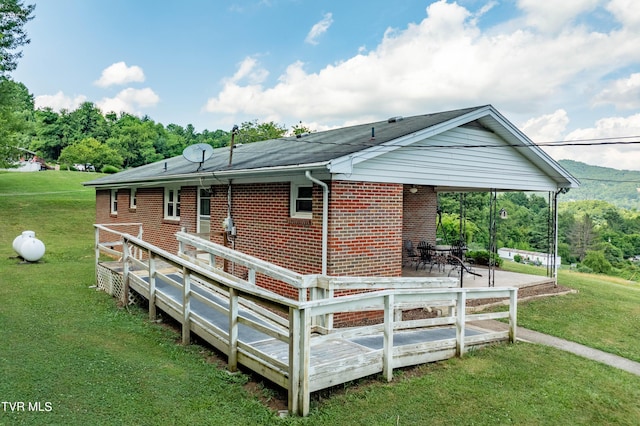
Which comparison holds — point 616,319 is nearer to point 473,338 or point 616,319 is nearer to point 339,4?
point 473,338

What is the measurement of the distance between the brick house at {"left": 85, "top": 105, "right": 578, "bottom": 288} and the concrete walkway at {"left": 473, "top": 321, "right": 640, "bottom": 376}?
97.7 inches

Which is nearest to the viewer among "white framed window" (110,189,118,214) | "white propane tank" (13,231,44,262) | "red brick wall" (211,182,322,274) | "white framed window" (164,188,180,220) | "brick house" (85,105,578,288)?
"brick house" (85,105,578,288)

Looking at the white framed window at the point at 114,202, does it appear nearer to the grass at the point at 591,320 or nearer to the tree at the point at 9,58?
the tree at the point at 9,58

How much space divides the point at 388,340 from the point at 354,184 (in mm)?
3485

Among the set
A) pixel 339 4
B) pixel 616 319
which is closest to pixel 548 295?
pixel 616 319

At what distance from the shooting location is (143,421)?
3.87 metres

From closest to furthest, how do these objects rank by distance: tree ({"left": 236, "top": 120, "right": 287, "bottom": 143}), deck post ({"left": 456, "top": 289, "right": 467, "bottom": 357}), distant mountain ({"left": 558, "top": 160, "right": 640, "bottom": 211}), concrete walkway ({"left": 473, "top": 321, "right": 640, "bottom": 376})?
deck post ({"left": 456, "top": 289, "right": 467, "bottom": 357})
concrete walkway ({"left": 473, "top": 321, "right": 640, "bottom": 376})
tree ({"left": 236, "top": 120, "right": 287, "bottom": 143})
distant mountain ({"left": 558, "top": 160, "right": 640, "bottom": 211})

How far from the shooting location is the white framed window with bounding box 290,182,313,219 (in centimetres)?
830

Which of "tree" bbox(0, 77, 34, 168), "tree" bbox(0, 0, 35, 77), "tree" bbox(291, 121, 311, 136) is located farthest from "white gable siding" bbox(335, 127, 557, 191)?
"tree" bbox(291, 121, 311, 136)

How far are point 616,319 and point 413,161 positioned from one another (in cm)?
553

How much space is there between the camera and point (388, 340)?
497 centimetres

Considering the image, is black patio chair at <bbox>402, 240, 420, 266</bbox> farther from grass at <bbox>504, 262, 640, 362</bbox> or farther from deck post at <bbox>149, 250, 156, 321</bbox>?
deck post at <bbox>149, 250, 156, 321</bbox>

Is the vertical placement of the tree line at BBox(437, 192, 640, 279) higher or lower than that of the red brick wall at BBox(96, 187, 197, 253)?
lower

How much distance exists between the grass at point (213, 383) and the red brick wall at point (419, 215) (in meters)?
6.56
